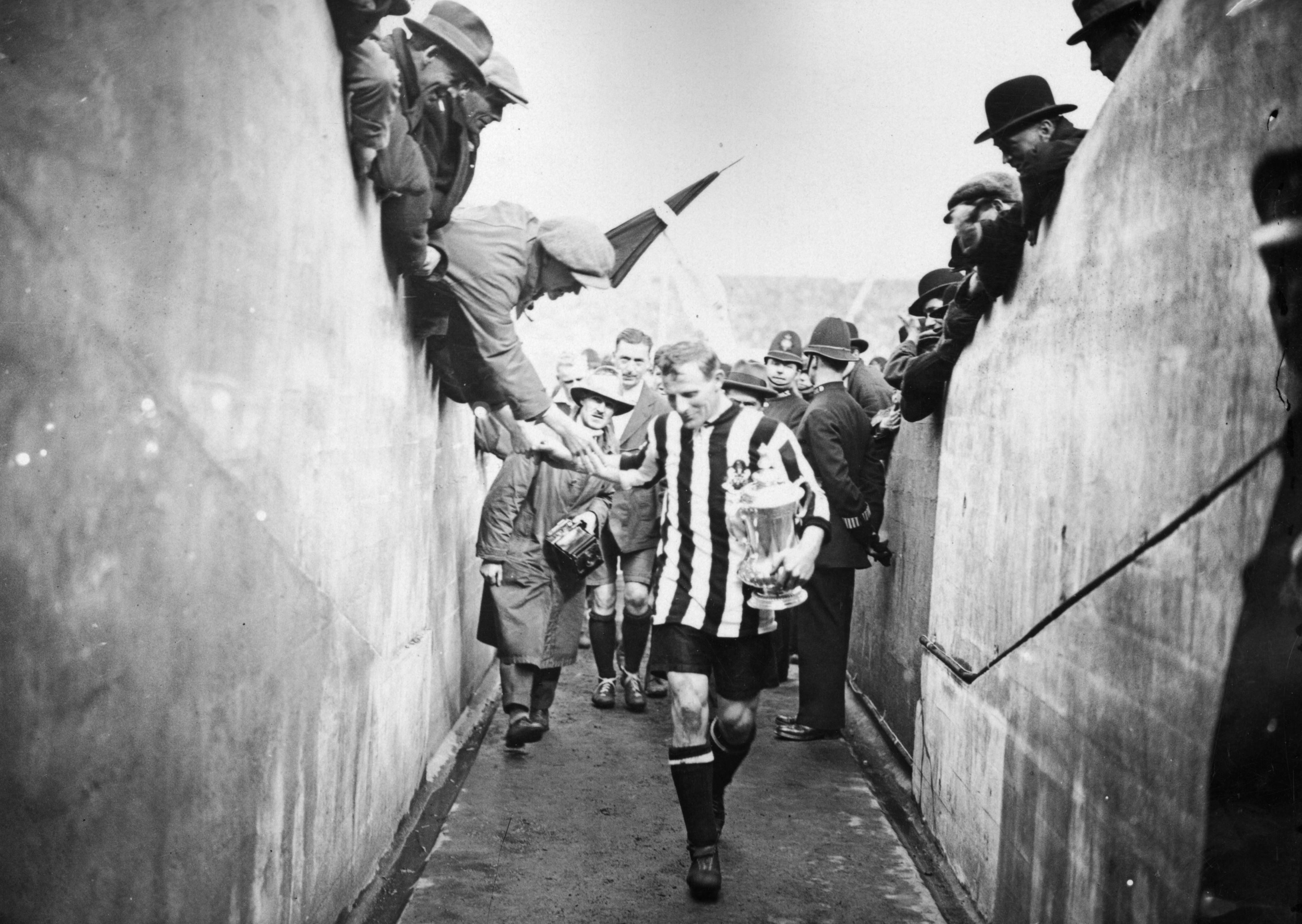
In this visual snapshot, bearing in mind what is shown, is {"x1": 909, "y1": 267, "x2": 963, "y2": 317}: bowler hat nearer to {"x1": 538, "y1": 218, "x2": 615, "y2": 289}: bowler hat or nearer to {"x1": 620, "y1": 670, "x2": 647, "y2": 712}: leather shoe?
{"x1": 538, "y1": 218, "x2": 615, "y2": 289}: bowler hat

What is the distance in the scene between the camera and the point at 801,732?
7.36 metres

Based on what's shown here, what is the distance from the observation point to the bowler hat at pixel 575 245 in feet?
18.4

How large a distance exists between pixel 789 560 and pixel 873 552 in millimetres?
2700

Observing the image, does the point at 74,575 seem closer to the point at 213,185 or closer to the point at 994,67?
Result: the point at 213,185

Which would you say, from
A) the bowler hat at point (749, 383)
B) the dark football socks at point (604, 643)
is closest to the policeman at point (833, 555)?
the bowler hat at point (749, 383)

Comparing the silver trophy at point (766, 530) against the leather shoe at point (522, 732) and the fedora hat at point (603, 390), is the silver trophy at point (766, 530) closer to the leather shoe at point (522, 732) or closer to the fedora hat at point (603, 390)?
the leather shoe at point (522, 732)

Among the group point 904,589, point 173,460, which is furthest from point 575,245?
point 173,460

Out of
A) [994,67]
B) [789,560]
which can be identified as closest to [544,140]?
[994,67]

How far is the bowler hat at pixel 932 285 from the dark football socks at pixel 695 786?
3955 millimetres

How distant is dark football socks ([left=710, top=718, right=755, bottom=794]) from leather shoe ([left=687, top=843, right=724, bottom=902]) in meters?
0.44

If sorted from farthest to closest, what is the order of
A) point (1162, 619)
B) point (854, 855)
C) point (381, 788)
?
point (854, 855)
point (381, 788)
point (1162, 619)

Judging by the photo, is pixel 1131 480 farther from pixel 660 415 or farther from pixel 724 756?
pixel 660 415

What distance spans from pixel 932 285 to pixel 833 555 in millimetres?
2147

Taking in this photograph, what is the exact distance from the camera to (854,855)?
531 cm
